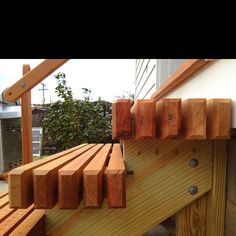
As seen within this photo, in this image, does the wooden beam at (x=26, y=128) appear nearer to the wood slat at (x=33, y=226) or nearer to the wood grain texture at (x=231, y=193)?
the wood slat at (x=33, y=226)

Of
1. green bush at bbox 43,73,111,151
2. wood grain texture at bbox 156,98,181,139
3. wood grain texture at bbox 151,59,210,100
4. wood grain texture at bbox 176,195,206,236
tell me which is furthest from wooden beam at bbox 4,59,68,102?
green bush at bbox 43,73,111,151

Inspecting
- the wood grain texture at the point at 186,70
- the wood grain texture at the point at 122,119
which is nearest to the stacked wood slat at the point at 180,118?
the wood grain texture at the point at 122,119

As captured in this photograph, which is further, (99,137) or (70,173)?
(99,137)

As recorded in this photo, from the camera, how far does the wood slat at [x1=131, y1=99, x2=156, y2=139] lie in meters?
0.97

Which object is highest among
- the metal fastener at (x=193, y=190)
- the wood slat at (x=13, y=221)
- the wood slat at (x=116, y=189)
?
the wood slat at (x=116, y=189)

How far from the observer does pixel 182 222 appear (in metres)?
1.19

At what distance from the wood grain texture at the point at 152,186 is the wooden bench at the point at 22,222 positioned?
0.05 metres

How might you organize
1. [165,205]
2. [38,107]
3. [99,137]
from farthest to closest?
[38,107], [99,137], [165,205]

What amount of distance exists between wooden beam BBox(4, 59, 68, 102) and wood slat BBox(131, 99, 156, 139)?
0.92 meters

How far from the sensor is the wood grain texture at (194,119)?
94cm

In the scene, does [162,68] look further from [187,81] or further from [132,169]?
[132,169]
